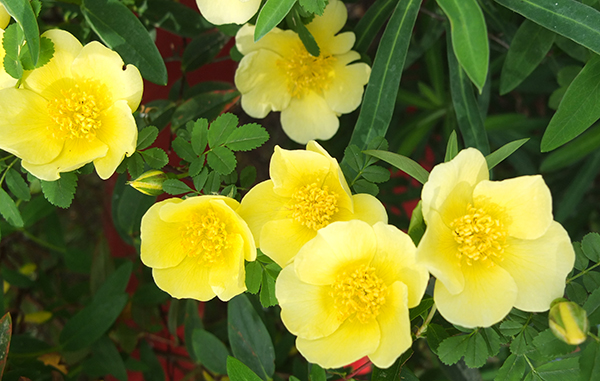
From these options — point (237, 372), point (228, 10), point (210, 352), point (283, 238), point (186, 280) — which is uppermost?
point (228, 10)

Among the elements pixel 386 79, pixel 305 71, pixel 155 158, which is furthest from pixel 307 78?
pixel 155 158

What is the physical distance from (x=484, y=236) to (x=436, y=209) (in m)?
0.11

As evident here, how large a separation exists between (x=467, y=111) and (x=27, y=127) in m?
0.86

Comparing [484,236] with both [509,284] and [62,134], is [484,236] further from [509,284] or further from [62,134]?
[62,134]

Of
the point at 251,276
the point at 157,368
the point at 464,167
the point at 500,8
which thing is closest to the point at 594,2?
the point at 500,8

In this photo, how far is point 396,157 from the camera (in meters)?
0.75

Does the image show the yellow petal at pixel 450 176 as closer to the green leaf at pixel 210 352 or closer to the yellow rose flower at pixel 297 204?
the yellow rose flower at pixel 297 204

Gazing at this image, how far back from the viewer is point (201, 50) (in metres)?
1.18

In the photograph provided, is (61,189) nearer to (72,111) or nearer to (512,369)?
(72,111)

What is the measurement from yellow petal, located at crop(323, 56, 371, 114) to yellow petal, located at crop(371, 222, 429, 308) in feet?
1.35

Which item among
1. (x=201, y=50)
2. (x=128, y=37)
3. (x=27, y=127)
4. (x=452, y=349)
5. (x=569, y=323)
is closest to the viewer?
(x=569, y=323)

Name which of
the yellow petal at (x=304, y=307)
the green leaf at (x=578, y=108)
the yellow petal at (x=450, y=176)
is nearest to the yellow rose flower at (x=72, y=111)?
the yellow petal at (x=304, y=307)

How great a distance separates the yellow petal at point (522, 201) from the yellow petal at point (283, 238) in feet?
0.86

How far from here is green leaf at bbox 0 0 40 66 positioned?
0.73 m
